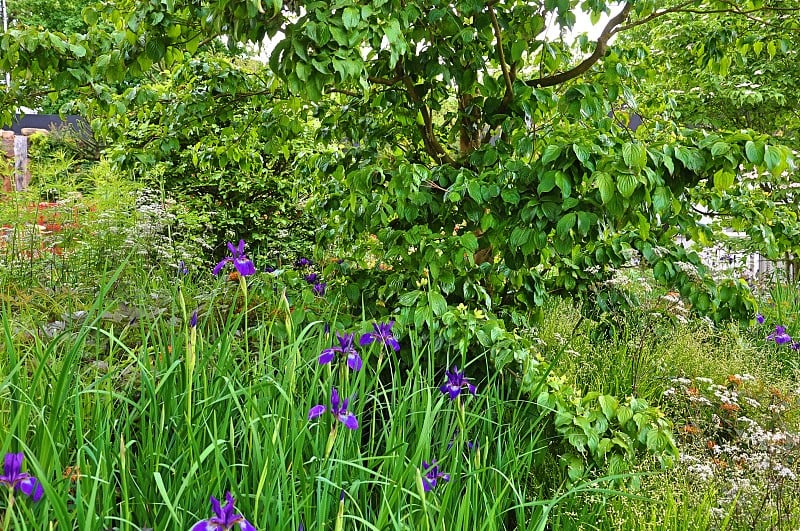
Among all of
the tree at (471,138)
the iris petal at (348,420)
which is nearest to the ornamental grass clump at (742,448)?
the tree at (471,138)

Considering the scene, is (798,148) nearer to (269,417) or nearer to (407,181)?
(407,181)

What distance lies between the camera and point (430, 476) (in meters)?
1.73

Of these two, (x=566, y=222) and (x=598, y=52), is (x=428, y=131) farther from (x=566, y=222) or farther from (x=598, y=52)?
(x=566, y=222)

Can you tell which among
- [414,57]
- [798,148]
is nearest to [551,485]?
[414,57]

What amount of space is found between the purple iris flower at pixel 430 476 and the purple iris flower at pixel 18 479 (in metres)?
0.76

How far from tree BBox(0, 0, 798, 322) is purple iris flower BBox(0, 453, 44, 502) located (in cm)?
107

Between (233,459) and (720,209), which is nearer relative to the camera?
(233,459)

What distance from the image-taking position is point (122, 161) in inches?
121

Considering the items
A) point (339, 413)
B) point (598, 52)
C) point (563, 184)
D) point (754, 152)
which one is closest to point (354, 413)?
point (339, 413)

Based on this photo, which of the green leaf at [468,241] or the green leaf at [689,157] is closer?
the green leaf at [689,157]

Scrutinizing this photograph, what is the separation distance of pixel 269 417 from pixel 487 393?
795 millimetres

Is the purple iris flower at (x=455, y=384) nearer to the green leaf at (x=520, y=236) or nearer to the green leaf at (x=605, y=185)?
the green leaf at (x=520, y=236)

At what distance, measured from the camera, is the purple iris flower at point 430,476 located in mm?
1608

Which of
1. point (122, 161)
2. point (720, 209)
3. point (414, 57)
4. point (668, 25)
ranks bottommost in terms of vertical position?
point (720, 209)
